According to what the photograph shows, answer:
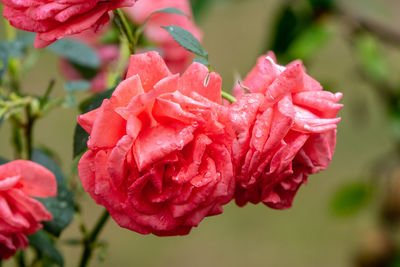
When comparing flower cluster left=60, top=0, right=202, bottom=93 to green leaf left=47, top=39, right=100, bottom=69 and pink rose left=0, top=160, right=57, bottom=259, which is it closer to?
green leaf left=47, top=39, right=100, bottom=69

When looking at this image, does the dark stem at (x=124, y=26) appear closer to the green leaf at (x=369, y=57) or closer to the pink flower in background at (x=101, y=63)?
the pink flower in background at (x=101, y=63)

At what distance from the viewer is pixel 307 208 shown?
178 centimetres

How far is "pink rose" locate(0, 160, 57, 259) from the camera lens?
343 millimetres

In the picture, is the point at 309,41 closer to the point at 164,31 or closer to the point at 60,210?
the point at 164,31

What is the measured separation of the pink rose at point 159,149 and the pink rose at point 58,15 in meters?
0.04

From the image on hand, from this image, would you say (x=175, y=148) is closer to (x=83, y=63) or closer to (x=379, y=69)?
(x=83, y=63)

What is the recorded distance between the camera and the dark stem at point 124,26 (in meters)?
0.35

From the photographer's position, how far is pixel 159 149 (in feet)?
0.94

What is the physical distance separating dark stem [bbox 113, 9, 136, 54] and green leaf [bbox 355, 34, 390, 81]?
26.3 inches

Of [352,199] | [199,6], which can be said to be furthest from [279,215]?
[199,6]

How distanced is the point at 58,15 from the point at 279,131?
0.49 ft

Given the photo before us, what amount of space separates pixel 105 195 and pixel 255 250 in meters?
1.44

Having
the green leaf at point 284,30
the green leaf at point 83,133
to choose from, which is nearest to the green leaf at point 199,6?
the green leaf at point 284,30

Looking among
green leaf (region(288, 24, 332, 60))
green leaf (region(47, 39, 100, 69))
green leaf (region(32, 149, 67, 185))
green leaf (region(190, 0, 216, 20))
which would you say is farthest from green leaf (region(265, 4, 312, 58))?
green leaf (region(32, 149, 67, 185))
